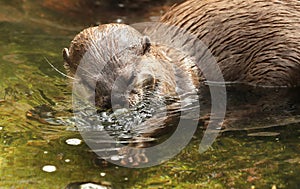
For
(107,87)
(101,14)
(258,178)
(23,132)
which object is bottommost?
(258,178)

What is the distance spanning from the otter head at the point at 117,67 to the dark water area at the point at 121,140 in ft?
0.56

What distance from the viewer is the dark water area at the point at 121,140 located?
117 inches

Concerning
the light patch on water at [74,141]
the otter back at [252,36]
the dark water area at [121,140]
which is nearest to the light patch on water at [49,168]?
the dark water area at [121,140]

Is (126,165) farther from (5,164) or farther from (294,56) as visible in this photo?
(294,56)

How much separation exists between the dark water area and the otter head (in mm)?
171

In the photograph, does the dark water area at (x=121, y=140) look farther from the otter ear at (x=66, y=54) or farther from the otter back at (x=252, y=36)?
the otter ear at (x=66, y=54)

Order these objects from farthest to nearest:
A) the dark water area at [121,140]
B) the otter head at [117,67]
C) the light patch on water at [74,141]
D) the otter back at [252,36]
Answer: the otter back at [252,36], the otter head at [117,67], the light patch on water at [74,141], the dark water area at [121,140]

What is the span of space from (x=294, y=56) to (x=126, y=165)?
1.92 meters

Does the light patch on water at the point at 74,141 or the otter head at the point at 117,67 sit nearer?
the light patch on water at the point at 74,141

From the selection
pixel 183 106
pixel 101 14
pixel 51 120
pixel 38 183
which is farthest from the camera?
pixel 101 14

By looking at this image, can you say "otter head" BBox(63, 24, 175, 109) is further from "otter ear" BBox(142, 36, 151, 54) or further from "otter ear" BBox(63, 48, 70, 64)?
"otter ear" BBox(63, 48, 70, 64)

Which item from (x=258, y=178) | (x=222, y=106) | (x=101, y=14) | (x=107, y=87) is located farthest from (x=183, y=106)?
(x=101, y=14)

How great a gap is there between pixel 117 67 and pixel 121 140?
0.63 metres

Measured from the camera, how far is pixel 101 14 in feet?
21.1
